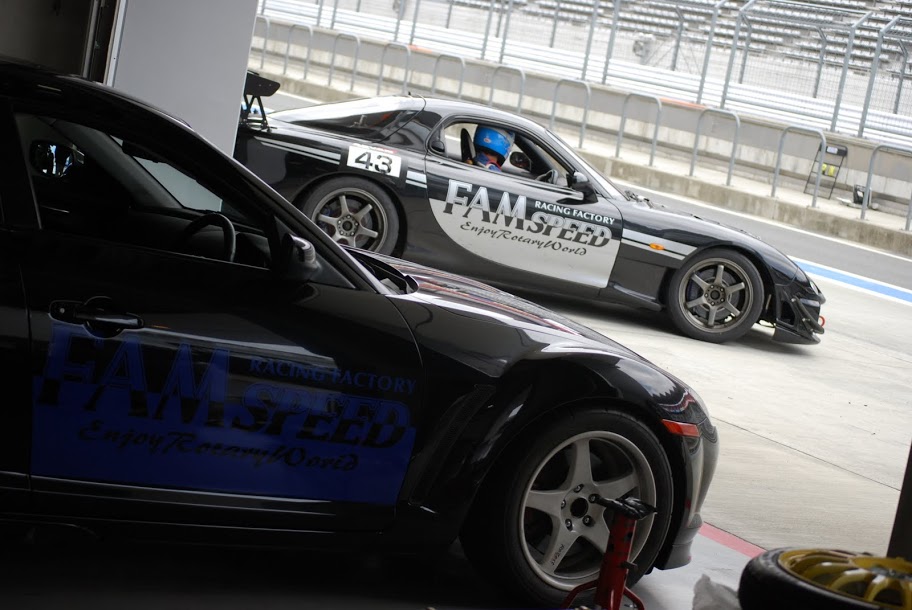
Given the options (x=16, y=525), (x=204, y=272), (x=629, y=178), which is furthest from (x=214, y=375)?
(x=629, y=178)

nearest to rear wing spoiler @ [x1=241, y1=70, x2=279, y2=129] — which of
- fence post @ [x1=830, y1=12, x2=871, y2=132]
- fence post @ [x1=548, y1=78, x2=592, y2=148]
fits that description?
fence post @ [x1=548, y1=78, x2=592, y2=148]

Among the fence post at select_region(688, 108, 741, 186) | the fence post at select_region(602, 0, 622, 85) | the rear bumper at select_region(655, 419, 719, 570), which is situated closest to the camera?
the rear bumper at select_region(655, 419, 719, 570)

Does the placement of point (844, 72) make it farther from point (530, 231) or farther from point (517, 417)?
point (517, 417)

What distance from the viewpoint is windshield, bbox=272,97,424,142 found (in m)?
8.84

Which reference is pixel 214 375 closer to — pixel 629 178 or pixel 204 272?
pixel 204 272

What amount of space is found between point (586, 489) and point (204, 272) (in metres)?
1.46

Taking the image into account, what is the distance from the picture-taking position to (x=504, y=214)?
28.7 ft

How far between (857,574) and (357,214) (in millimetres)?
6149

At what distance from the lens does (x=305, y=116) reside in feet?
29.3

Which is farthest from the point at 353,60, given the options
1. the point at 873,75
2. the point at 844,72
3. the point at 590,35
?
the point at 873,75

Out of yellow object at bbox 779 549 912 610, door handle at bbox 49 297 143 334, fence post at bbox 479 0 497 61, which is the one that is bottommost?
yellow object at bbox 779 549 912 610

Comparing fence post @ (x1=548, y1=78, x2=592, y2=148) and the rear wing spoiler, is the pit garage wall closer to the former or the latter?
the rear wing spoiler

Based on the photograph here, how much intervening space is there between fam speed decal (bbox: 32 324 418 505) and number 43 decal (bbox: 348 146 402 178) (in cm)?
523

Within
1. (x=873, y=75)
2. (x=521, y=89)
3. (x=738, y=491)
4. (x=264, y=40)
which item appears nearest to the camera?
(x=738, y=491)
